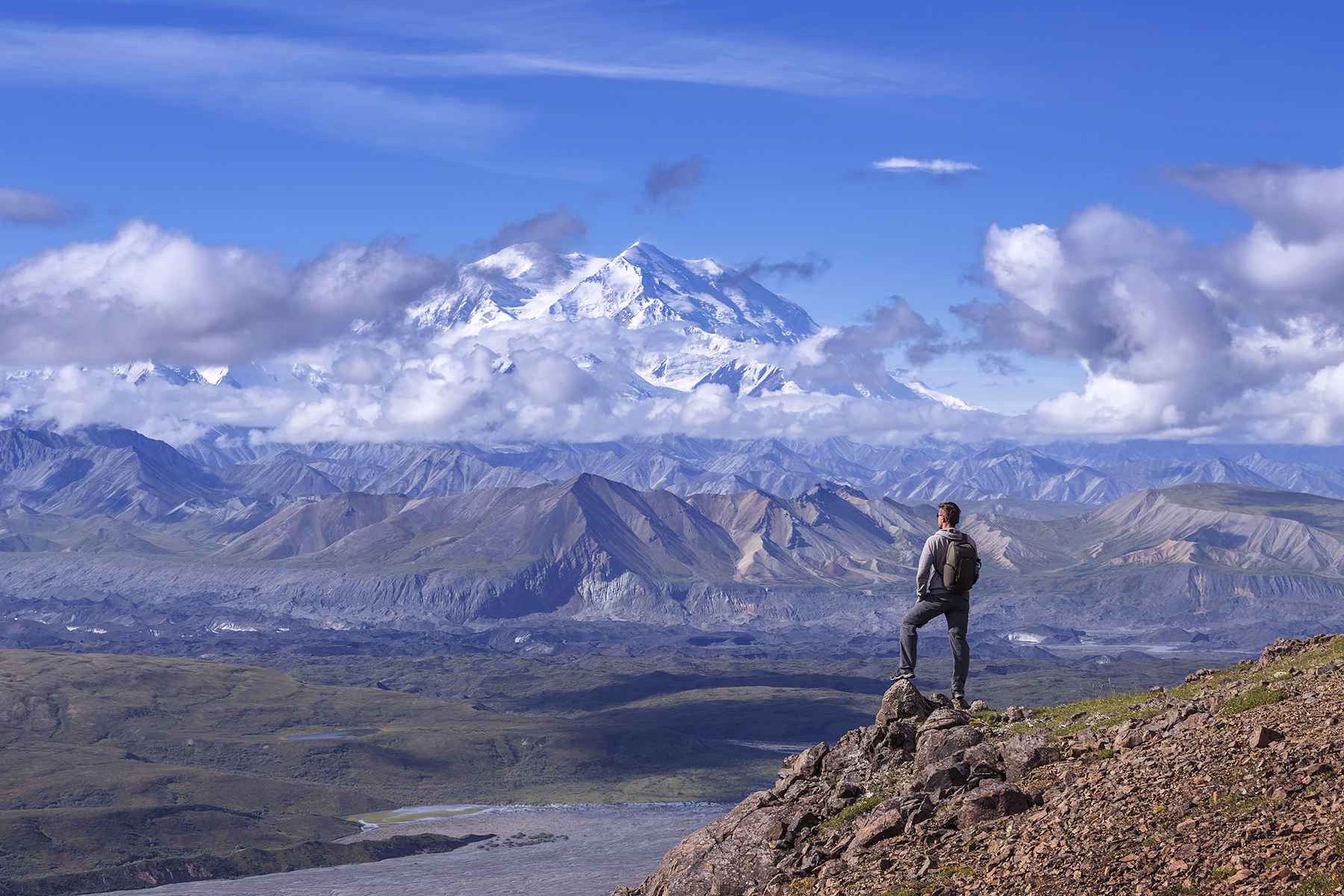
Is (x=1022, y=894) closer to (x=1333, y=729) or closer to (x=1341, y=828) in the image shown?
(x=1341, y=828)

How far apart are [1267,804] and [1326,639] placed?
18.6 meters

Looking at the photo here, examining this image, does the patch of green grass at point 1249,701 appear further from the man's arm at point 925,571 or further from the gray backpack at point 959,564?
the man's arm at point 925,571

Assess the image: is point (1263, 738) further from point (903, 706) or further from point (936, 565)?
point (903, 706)

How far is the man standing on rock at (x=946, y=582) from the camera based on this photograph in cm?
3731

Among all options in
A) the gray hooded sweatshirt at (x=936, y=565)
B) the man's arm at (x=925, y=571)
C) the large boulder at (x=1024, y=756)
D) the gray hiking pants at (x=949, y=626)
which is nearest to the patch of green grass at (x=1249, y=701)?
the large boulder at (x=1024, y=756)

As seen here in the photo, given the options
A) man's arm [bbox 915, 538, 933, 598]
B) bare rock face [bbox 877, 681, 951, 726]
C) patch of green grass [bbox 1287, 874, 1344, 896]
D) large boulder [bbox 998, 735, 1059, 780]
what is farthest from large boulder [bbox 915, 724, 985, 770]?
patch of green grass [bbox 1287, 874, 1344, 896]

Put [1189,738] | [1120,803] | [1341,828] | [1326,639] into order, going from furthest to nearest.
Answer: [1326,639], [1189,738], [1120,803], [1341,828]

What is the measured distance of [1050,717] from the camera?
3875cm

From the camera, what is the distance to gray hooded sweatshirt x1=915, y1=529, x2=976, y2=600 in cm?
3756

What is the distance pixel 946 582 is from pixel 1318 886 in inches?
568

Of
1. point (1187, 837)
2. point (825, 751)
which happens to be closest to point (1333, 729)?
point (1187, 837)

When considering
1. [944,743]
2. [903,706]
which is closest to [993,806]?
[944,743]

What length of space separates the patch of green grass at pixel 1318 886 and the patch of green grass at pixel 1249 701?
9855 millimetres

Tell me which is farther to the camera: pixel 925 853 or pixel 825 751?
pixel 825 751
